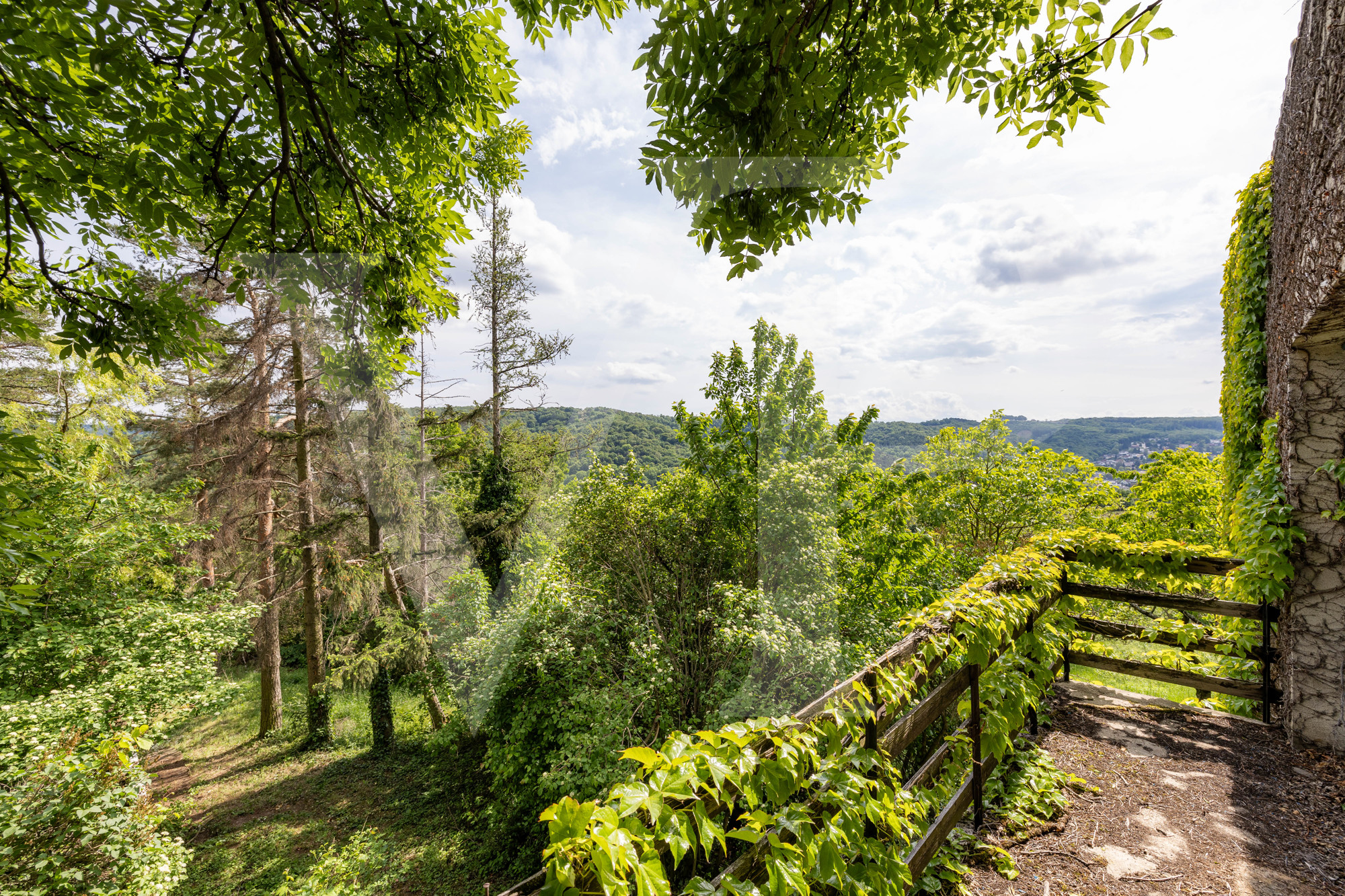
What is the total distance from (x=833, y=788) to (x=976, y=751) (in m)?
1.53

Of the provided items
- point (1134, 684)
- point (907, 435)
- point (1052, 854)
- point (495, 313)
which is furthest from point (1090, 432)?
point (1052, 854)

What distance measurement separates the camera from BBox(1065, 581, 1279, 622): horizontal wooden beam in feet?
11.0

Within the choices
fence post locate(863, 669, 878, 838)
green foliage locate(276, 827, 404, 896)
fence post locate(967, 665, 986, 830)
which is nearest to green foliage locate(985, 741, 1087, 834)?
fence post locate(967, 665, 986, 830)

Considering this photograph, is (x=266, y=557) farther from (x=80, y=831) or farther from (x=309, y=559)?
(x=80, y=831)

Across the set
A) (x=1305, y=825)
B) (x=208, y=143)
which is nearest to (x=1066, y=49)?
(x=208, y=143)

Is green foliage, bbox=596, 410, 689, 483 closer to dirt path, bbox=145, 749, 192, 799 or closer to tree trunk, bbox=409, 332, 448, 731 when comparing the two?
tree trunk, bbox=409, 332, 448, 731

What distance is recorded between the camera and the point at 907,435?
3800cm

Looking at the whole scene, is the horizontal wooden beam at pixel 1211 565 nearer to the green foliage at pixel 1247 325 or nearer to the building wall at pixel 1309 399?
the building wall at pixel 1309 399

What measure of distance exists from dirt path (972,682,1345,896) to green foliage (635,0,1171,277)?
3.16 meters

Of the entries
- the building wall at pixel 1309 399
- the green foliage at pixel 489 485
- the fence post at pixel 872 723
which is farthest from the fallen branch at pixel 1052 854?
the green foliage at pixel 489 485

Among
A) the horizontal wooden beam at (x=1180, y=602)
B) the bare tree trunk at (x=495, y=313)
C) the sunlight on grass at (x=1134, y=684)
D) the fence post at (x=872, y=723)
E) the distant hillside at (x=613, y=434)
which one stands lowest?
the sunlight on grass at (x=1134, y=684)

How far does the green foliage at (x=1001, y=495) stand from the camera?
9602 mm

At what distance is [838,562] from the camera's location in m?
7.62

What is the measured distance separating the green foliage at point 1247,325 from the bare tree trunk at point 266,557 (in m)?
15.0
